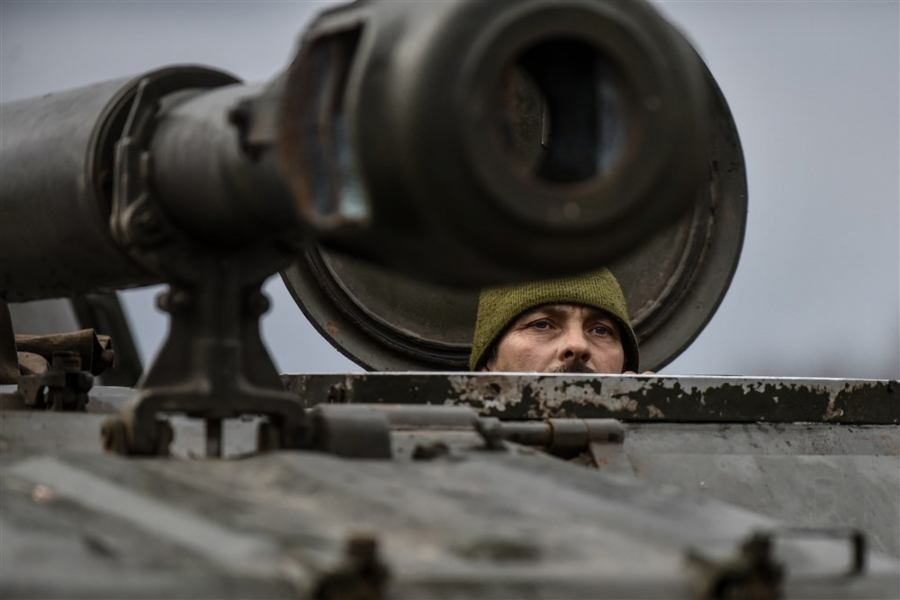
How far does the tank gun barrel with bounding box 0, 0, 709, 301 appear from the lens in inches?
69.1

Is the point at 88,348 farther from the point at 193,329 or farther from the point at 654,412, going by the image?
the point at 193,329

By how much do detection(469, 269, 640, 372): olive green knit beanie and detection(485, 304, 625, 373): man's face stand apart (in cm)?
3

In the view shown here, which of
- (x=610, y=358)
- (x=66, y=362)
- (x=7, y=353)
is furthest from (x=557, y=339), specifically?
(x=66, y=362)

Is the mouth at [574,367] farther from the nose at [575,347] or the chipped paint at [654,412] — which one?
the chipped paint at [654,412]

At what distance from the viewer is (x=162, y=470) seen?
6.93 feet

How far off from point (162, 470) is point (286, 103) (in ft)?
1.55

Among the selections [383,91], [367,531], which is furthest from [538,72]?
[367,531]

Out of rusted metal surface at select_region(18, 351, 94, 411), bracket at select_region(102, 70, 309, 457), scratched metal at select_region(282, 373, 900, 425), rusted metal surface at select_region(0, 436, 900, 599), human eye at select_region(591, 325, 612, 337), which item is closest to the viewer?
rusted metal surface at select_region(0, 436, 900, 599)

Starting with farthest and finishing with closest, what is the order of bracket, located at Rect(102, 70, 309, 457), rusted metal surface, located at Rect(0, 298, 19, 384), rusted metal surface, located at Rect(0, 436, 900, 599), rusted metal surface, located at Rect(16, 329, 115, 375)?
rusted metal surface, located at Rect(16, 329, 115, 375) < rusted metal surface, located at Rect(0, 298, 19, 384) < bracket, located at Rect(102, 70, 309, 457) < rusted metal surface, located at Rect(0, 436, 900, 599)

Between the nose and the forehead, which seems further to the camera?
the forehead

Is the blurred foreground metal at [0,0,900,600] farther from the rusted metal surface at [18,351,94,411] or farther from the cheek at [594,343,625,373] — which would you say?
the cheek at [594,343,625,373]

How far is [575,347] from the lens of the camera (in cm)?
537

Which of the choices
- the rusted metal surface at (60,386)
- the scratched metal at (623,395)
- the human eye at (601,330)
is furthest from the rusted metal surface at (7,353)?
the human eye at (601,330)

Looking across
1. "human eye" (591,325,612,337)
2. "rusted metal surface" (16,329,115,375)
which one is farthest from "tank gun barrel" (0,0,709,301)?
"human eye" (591,325,612,337)
